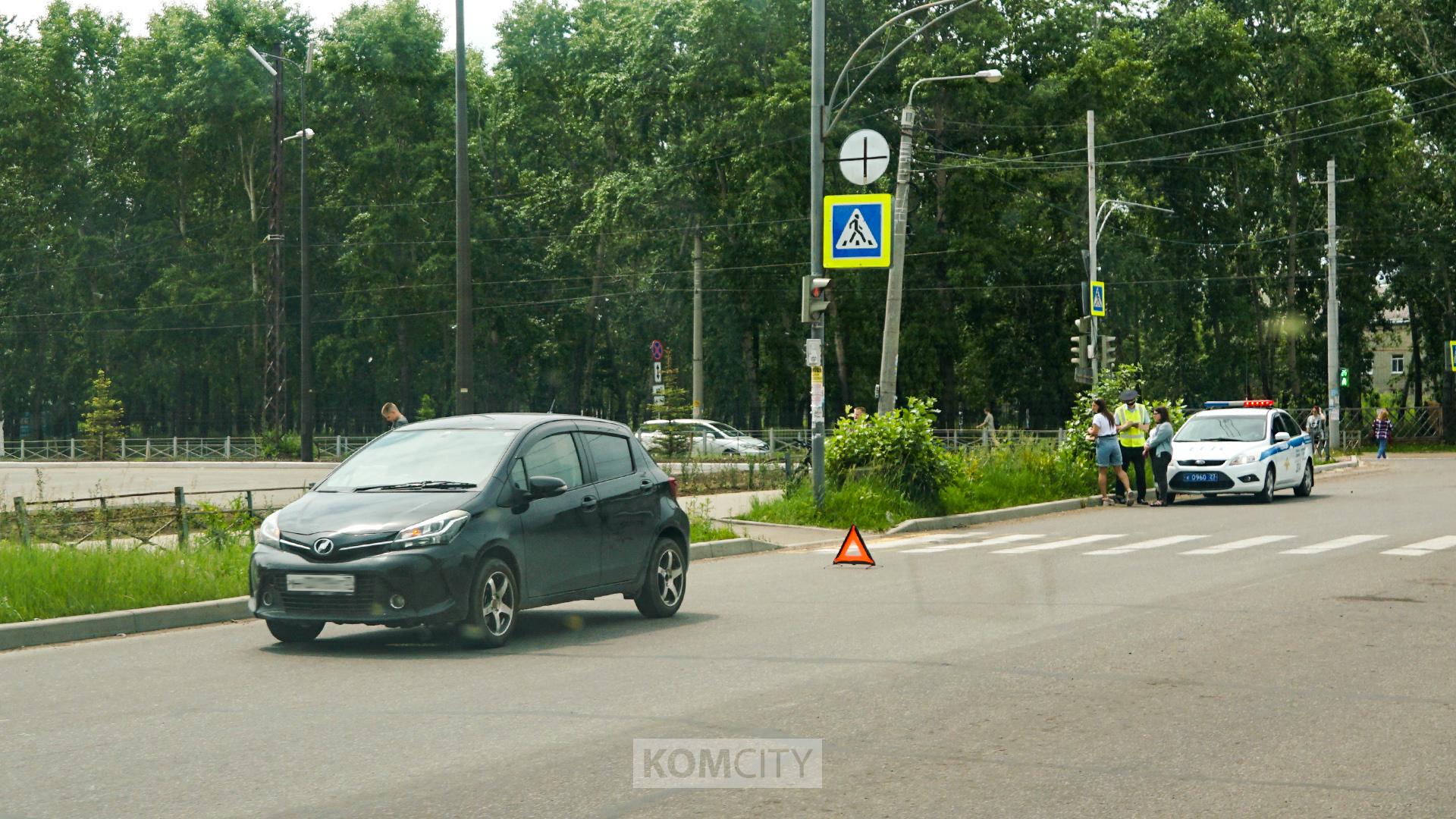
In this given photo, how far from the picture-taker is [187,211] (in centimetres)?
7244

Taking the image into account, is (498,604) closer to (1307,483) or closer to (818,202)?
(818,202)

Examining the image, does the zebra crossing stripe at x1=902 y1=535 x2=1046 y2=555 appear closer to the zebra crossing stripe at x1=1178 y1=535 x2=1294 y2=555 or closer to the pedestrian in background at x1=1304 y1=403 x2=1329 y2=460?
the zebra crossing stripe at x1=1178 y1=535 x2=1294 y2=555

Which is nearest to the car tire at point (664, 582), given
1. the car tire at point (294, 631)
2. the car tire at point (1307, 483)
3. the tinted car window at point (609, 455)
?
the tinted car window at point (609, 455)

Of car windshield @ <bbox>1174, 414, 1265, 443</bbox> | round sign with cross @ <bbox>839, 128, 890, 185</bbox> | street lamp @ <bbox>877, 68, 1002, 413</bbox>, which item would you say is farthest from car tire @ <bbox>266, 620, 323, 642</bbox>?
car windshield @ <bbox>1174, 414, 1265, 443</bbox>

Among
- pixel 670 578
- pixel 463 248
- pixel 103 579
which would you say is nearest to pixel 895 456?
pixel 463 248

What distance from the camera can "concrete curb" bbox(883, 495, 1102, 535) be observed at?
71.6ft

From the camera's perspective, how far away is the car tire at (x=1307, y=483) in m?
28.7

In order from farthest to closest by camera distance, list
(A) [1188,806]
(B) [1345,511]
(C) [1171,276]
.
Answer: (C) [1171,276] → (B) [1345,511] → (A) [1188,806]

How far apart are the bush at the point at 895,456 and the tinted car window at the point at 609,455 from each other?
10.8 meters

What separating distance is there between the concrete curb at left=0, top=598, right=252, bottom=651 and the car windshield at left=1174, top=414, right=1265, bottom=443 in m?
19.4

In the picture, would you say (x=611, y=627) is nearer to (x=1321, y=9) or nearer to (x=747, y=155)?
(x=747, y=155)

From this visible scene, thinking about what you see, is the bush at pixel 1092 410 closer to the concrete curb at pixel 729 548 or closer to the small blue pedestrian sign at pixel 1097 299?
the small blue pedestrian sign at pixel 1097 299

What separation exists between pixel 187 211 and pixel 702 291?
92.7 ft

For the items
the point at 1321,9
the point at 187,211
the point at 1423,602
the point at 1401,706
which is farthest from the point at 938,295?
the point at 1401,706
